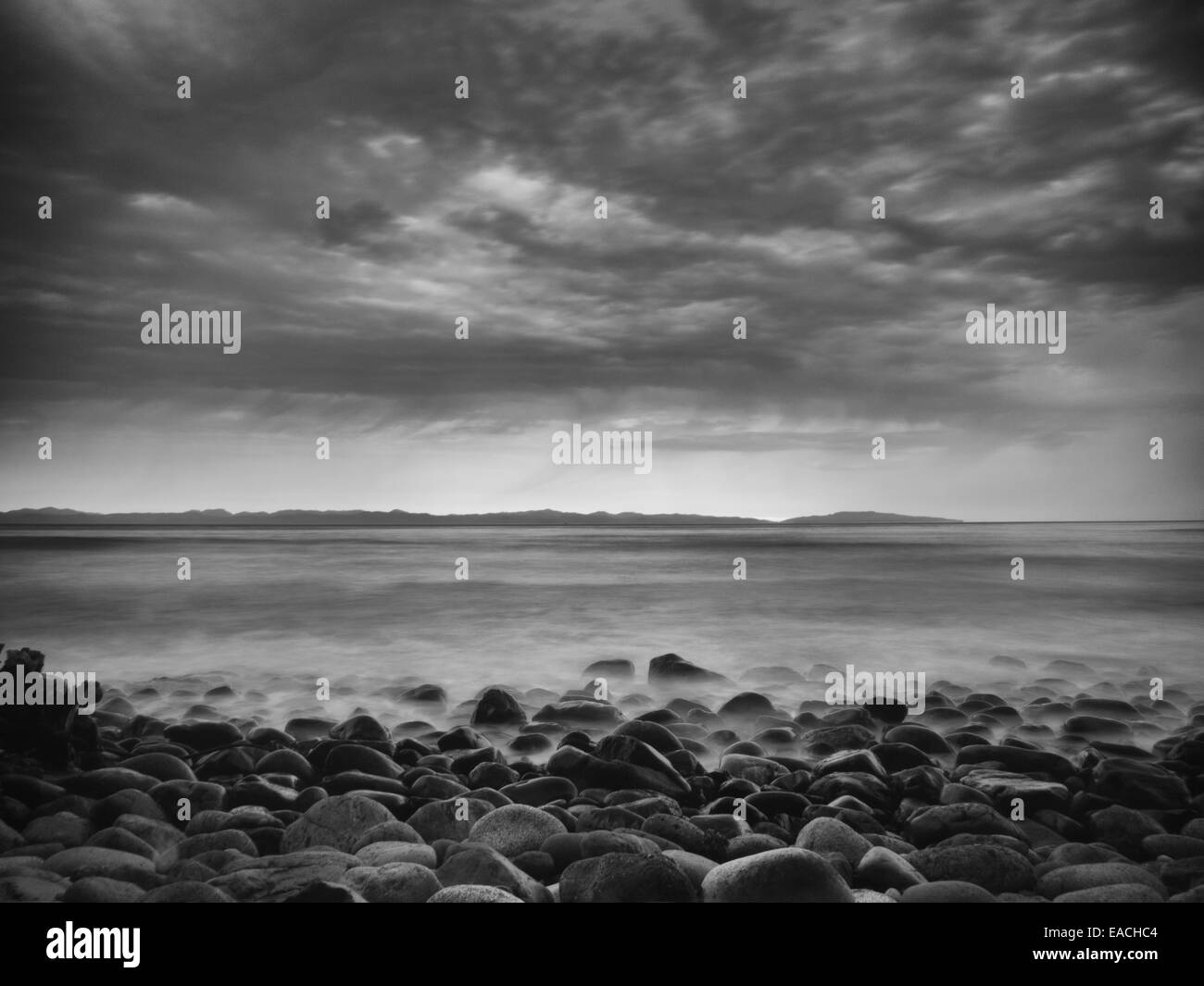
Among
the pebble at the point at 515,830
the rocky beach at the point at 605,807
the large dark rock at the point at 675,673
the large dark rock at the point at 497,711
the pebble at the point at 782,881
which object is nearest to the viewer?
the pebble at the point at 782,881

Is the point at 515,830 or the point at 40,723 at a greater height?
the point at 40,723

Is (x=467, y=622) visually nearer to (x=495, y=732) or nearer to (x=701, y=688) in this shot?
(x=701, y=688)

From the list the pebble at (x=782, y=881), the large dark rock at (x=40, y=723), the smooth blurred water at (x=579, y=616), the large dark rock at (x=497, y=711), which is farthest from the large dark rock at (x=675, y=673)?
the large dark rock at (x=40, y=723)

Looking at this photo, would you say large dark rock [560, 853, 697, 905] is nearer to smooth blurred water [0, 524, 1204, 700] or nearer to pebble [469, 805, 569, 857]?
pebble [469, 805, 569, 857]

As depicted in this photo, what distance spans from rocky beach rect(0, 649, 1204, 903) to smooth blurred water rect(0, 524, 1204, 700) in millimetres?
2762

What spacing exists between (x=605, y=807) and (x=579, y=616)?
902 centimetres

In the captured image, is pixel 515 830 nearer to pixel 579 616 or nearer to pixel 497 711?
pixel 497 711

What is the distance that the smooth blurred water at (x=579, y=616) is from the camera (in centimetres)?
1002

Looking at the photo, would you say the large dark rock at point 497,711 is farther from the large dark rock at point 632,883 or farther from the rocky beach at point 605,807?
the large dark rock at point 632,883

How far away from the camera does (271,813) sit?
4492mm

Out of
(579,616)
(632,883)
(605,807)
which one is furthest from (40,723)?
(579,616)

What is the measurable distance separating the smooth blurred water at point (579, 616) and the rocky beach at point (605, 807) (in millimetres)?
2762

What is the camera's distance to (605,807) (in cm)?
451

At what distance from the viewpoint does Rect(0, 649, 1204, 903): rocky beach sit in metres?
3.76
